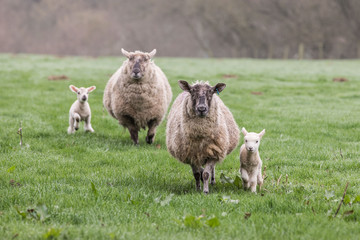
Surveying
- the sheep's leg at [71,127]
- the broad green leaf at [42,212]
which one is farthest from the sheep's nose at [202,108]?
the sheep's leg at [71,127]

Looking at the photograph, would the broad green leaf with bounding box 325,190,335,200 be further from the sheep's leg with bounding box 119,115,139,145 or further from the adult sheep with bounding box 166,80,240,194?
the sheep's leg with bounding box 119,115,139,145

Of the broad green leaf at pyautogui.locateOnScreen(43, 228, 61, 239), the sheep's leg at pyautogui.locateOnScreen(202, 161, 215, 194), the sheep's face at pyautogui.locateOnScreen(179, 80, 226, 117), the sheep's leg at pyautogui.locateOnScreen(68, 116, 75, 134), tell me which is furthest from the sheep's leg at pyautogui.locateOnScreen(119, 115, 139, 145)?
the broad green leaf at pyautogui.locateOnScreen(43, 228, 61, 239)

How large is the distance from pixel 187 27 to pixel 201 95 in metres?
57.4

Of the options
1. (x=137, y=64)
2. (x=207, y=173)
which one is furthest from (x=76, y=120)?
(x=207, y=173)

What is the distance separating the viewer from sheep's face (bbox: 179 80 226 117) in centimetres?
585

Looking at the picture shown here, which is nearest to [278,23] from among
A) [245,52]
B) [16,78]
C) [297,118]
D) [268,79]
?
[245,52]

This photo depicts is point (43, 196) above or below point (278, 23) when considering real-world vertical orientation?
below

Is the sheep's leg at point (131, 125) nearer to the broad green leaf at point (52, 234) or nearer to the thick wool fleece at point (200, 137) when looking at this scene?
the thick wool fleece at point (200, 137)

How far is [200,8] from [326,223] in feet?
165

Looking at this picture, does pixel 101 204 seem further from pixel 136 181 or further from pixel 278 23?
pixel 278 23

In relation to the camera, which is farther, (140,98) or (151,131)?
(151,131)

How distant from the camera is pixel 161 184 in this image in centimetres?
647

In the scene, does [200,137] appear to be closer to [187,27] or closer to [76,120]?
[76,120]

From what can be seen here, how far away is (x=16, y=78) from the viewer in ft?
67.1
